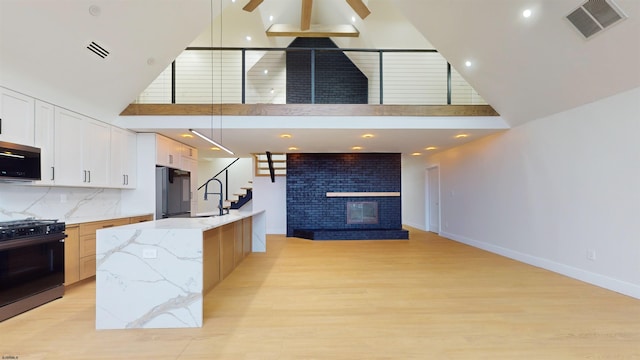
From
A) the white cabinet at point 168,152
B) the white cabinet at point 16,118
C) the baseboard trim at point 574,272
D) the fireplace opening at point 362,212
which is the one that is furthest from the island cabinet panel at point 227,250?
the baseboard trim at point 574,272

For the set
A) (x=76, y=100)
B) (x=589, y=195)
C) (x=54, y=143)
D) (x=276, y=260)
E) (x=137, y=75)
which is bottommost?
(x=276, y=260)

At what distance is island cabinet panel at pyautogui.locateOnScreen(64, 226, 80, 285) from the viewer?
3.45 m

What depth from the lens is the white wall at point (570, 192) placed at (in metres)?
3.35

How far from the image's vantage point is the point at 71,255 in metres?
3.51

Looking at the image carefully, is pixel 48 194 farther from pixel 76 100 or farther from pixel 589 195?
pixel 589 195

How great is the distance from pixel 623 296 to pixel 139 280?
4823 millimetres

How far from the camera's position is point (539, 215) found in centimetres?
458

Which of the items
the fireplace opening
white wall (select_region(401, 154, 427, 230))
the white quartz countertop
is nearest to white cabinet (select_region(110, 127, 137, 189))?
the white quartz countertop

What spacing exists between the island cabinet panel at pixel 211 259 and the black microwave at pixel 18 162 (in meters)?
1.90

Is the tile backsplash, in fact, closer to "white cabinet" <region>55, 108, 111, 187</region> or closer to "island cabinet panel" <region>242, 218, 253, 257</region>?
"white cabinet" <region>55, 108, 111, 187</region>

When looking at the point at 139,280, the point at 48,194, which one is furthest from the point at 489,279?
the point at 48,194

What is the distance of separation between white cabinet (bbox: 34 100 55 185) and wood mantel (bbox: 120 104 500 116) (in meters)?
1.16

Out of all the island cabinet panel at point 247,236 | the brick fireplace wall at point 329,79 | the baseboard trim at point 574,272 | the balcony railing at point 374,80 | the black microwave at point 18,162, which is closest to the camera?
the black microwave at point 18,162

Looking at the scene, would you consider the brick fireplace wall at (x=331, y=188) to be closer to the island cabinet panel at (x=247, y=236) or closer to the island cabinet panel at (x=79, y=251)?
the island cabinet panel at (x=247, y=236)
